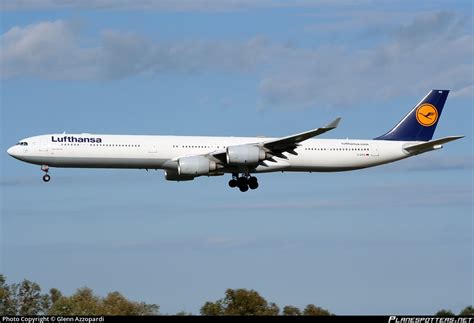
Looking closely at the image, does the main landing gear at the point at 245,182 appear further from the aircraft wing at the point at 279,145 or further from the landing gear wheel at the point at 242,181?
the aircraft wing at the point at 279,145

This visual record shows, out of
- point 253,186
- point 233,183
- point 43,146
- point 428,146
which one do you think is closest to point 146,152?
point 43,146

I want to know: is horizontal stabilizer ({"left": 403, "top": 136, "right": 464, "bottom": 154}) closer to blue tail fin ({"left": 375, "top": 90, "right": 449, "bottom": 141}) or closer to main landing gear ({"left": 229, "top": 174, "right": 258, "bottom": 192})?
blue tail fin ({"left": 375, "top": 90, "right": 449, "bottom": 141})

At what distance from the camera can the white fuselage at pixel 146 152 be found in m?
63.3

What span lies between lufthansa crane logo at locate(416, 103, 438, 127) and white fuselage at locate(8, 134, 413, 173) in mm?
9002

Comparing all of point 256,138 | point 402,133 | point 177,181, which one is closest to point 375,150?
point 402,133

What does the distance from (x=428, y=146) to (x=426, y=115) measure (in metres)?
6.54

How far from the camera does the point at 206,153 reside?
6575 cm

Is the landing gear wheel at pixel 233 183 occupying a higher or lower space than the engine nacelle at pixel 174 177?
lower

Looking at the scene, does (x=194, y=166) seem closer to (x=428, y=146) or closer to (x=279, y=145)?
(x=279, y=145)

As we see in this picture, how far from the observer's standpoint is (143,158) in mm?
63719

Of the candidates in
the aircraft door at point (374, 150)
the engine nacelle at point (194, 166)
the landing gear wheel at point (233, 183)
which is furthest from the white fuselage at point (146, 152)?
the aircraft door at point (374, 150)

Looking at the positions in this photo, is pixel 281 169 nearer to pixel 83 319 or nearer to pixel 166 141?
pixel 166 141

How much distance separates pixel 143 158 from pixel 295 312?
13898 mm

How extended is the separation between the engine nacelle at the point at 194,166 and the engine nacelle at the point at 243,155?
140cm
